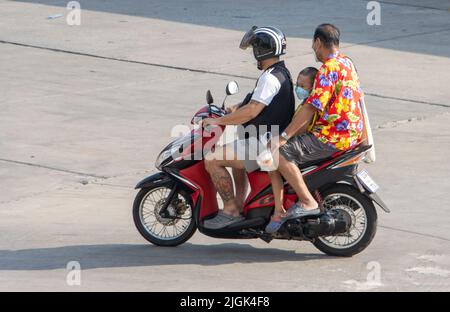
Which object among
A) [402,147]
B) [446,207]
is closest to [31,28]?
[402,147]

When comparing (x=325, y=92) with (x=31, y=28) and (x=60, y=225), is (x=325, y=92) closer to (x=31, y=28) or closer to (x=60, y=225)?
(x=60, y=225)

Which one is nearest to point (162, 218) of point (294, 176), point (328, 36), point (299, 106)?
point (294, 176)

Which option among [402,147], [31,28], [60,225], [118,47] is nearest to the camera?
[60,225]

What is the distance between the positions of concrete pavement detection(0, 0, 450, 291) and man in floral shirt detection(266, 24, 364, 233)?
0.68 metres

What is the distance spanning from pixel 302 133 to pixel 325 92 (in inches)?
15.8

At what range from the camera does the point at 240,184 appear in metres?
8.54

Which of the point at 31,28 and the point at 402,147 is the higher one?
the point at 31,28

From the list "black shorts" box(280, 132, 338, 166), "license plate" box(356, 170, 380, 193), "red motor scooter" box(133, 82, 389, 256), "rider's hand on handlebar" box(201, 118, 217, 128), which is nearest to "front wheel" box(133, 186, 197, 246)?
"red motor scooter" box(133, 82, 389, 256)

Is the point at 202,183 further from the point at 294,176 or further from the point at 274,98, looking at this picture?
the point at 274,98

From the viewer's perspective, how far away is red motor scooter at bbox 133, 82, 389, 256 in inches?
321

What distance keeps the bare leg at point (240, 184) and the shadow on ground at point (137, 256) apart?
1.38 feet
